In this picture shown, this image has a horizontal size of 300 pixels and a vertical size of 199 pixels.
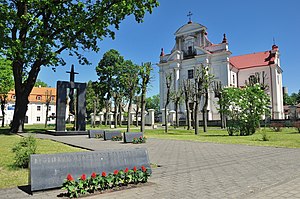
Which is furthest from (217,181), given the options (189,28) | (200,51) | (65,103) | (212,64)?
(189,28)

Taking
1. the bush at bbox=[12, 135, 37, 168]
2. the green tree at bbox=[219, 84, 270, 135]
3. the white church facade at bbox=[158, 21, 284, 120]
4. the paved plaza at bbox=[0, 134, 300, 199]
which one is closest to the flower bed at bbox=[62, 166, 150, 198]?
the paved plaza at bbox=[0, 134, 300, 199]

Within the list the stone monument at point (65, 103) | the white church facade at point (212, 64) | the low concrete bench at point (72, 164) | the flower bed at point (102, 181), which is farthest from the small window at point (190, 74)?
the flower bed at point (102, 181)

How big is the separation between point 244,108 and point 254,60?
3736 cm

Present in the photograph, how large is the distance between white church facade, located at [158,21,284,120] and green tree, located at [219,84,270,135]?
83.6ft

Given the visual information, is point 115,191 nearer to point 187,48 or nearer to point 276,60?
point 187,48

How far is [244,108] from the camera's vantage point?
23547 millimetres

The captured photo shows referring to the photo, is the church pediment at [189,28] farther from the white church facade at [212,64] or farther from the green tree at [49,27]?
the green tree at [49,27]

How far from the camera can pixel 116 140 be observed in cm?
1770

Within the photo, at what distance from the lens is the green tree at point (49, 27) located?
19.9 meters

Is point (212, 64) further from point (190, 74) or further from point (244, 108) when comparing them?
point (244, 108)

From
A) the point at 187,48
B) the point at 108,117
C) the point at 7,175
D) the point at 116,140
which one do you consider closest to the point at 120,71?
the point at 108,117

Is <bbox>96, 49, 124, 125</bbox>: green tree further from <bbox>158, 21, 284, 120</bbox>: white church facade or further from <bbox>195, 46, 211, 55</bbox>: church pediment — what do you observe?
<bbox>195, 46, 211, 55</bbox>: church pediment

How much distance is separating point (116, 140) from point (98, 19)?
11.0 meters

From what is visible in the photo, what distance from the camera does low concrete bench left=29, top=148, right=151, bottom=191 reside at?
5379 millimetres
